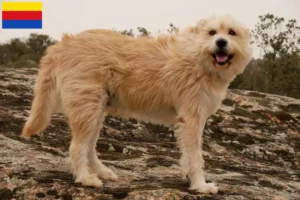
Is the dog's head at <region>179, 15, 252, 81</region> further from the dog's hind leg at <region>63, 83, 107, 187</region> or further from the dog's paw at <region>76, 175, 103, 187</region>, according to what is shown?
the dog's paw at <region>76, 175, 103, 187</region>

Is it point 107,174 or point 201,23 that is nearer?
point 107,174

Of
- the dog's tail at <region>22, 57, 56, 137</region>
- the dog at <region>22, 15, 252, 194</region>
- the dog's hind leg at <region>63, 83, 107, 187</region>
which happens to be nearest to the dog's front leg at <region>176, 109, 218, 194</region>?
the dog at <region>22, 15, 252, 194</region>

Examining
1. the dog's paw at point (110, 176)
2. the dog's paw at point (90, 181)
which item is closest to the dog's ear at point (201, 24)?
the dog's paw at point (110, 176)

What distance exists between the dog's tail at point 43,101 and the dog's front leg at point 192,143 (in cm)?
169

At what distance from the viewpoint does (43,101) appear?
18.7 ft

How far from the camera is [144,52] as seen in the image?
230 inches

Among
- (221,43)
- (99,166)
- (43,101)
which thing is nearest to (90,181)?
(99,166)

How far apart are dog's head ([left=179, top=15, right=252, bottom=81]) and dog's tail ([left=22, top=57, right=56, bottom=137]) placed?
184 cm

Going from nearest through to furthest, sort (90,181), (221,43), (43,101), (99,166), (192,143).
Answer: (90,181)
(221,43)
(192,143)
(43,101)
(99,166)

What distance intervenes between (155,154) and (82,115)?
2054 millimetres

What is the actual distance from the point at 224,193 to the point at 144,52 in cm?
207

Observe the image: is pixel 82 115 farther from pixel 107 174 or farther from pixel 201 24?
pixel 201 24

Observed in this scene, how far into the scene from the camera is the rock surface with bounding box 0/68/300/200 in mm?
4984

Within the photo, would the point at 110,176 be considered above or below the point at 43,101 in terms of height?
below
